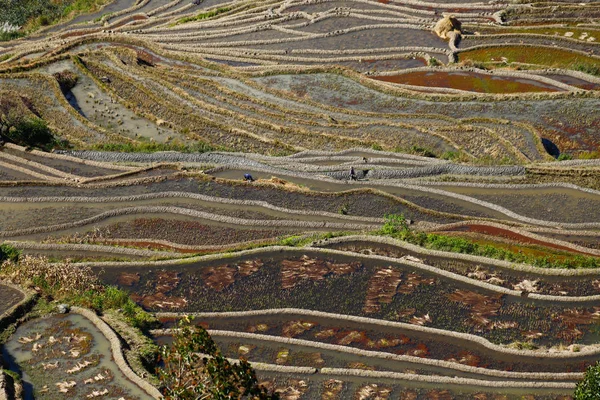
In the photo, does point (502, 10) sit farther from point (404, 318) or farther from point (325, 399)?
point (325, 399)

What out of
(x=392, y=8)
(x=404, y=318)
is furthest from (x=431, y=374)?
(x=392, y=8)

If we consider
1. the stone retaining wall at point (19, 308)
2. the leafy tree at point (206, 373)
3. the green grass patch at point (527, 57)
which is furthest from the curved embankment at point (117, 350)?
the green grass patch at point (527, 57)

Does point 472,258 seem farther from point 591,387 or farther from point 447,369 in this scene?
point 591,387

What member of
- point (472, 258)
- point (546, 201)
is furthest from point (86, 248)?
point (546, 201)

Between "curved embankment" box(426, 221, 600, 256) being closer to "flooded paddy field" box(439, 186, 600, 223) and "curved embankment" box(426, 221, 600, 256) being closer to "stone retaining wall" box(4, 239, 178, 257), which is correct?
"flooded paddy field" box(439, 186, 600, 223)

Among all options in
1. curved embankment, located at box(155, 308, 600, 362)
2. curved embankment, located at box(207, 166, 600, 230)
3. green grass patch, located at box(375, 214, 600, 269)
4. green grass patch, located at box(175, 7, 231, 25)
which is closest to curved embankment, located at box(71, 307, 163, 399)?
curved embankment, located at box(155, 308, 600, 362)

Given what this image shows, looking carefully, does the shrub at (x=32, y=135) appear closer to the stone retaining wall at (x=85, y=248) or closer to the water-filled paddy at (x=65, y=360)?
the stone retaining wall at (x=85, y=248)
